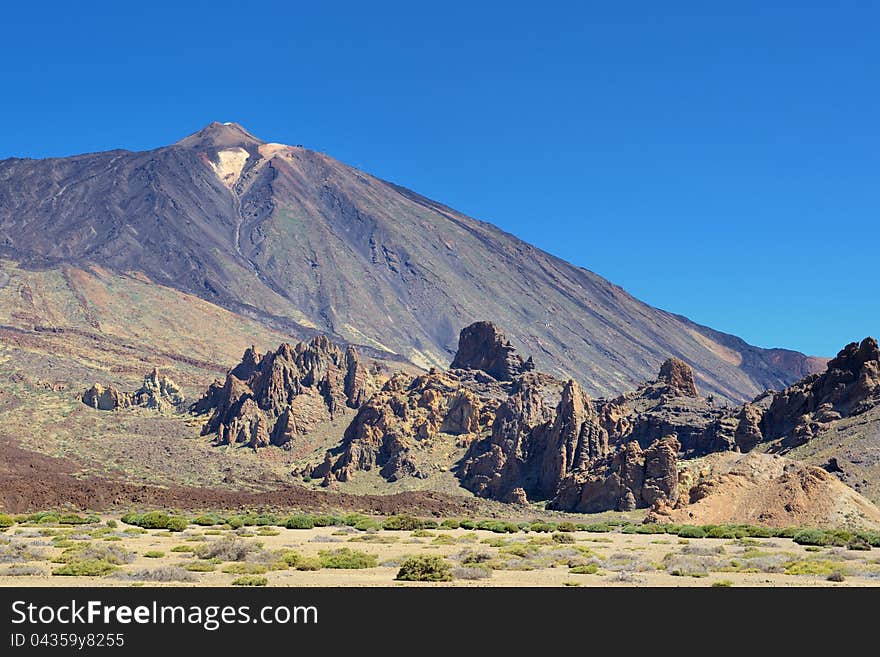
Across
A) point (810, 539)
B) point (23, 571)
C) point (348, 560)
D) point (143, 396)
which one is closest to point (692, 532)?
point (810, 539)

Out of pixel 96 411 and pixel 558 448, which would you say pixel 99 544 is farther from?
pixel 96 411

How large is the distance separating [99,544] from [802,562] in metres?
23.5

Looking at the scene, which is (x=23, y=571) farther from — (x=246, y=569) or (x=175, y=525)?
(x=175, y=525)

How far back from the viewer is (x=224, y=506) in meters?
64.8

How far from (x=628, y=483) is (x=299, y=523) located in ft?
117

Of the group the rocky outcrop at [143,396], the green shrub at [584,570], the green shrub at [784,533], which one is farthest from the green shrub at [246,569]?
the rocky outcrop at [143,396]

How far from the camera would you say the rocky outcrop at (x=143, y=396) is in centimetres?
13762

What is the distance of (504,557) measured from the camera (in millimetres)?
33000

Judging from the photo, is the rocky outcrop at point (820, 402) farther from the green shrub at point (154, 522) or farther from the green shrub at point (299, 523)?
the green shrub at point (154, 522)

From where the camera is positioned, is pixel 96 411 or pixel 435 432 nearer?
pixel 435 432

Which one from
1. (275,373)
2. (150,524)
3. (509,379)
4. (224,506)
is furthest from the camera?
(509,379)

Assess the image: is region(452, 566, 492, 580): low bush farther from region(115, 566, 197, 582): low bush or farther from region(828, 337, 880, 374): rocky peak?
region(828, 337, 880, 374): rocky peak
